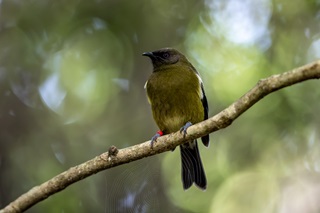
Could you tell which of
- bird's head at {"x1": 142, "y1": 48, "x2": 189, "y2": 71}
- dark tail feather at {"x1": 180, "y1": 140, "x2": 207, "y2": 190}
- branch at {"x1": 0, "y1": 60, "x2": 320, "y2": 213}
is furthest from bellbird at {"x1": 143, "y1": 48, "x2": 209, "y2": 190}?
branch at {"x1": 0, "y1": 60, "x2": 320, "y2": 213}

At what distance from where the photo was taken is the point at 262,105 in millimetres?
5684

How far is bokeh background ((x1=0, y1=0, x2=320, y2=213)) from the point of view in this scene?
5.46 m

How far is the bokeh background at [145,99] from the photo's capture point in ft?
17.9

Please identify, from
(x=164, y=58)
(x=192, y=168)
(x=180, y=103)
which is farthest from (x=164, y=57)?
(x=192, y=168)

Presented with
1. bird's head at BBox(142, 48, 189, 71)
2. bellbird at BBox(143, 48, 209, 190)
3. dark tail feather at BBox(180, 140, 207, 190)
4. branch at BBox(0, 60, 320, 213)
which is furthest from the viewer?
bird's head at BBox(142, 48, 189, 71)

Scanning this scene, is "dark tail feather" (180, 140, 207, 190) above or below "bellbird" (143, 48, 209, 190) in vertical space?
below

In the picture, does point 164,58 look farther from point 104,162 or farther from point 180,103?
point 104,162

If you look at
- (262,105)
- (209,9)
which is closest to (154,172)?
(262,105)

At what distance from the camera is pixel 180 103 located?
4.30 m

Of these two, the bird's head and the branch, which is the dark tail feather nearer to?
the bird's head

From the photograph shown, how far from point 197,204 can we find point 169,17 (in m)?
2.17

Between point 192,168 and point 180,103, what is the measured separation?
630 millimetres

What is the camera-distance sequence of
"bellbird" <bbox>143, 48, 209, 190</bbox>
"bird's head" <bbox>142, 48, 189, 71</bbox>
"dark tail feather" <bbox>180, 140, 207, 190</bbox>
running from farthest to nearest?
1. "bird's head" <bbox>142, 48, 189, 71</bbox>
2. "dark tail feather" <bbox>180, 140, 207, 190</bbox>
3. "bellbird" <bbox>143, 48, 209, 190</bbox>

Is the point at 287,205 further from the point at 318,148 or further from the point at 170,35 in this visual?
the point at 170,35
